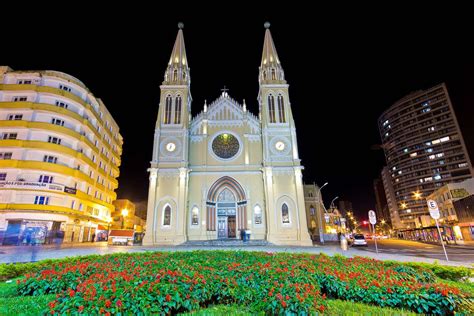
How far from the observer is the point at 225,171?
31.4 meters

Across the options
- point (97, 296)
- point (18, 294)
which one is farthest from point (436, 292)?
point (18, 294)

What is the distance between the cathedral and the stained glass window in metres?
0.13

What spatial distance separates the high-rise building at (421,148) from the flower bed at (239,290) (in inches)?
3318

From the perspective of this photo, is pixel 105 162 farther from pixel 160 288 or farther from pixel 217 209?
pixel 160 288

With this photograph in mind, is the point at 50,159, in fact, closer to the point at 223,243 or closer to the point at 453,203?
the point at 223,243

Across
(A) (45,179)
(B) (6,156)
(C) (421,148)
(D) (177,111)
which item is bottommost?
(A) (45,179)

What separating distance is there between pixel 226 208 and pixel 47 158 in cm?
2381

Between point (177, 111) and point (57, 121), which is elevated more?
point (177, 111)

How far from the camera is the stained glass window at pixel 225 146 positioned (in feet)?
107

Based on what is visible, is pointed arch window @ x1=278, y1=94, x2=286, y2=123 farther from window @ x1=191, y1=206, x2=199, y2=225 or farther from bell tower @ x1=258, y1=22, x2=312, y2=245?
window @ x1=191, y1=206, x2=199, y2=225

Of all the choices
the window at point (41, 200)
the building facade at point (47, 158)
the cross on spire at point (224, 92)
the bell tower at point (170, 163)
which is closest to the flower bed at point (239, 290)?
the bell tower at point (170, 163)

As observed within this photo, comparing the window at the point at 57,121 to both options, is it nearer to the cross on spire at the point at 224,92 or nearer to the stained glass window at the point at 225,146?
the stained glass window at the point at 225,146

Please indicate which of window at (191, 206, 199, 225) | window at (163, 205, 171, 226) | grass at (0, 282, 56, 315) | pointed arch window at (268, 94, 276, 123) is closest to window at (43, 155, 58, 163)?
window at (163, 205, 171, 226)

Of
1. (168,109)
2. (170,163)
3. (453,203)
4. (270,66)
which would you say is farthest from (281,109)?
(453,203)
